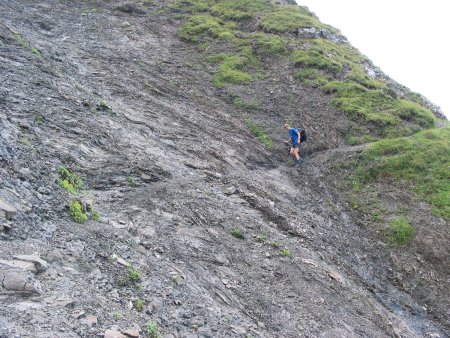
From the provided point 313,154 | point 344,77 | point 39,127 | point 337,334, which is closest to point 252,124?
point 313,154

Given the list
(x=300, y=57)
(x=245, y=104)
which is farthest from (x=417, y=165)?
(x=300, y=57)

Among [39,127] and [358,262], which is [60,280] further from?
[358,262]

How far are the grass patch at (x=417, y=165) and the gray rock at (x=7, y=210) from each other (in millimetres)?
15443

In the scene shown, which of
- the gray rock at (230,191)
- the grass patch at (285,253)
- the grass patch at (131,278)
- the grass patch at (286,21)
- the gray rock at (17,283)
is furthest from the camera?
the grass patch at (286,21)

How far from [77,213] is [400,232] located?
12.7 m

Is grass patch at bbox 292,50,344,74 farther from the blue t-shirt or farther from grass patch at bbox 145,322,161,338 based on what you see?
grass patch at bbox 145,322,161,338

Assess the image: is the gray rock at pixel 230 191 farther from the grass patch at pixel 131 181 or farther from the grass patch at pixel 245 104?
the grass patch at pixel 245 104

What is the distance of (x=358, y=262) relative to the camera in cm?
1520

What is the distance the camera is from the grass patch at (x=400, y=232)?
16219mm

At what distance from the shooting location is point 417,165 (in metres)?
20.0

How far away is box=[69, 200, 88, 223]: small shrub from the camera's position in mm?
10398

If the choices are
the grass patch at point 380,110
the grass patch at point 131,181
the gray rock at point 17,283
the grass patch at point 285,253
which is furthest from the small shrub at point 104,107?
the grass patch at point 380,110

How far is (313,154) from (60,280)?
16962mm

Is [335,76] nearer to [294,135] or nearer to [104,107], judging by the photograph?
[294,135]
